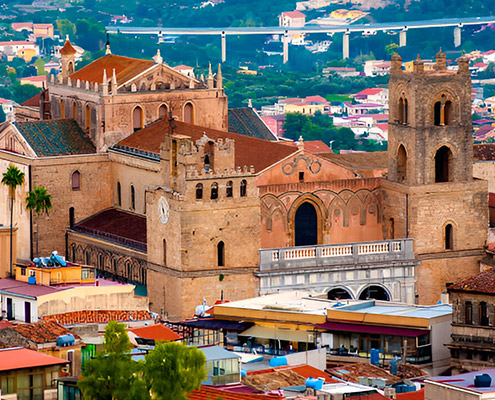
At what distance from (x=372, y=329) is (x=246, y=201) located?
18169 mm

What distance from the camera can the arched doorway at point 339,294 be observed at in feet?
364

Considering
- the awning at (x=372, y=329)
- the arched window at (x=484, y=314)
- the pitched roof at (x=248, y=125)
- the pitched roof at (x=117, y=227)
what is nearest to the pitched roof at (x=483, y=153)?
the pitched roof at (x=248, y=125)

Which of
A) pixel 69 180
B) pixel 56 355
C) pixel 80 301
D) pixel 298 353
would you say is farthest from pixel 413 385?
pixel 69 180

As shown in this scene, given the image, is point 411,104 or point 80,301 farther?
point 411,104

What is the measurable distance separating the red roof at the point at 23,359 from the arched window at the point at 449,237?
38.8m

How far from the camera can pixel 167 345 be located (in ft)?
234

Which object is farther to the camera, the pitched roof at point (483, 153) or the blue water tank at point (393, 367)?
the pitched roof at point (483, 153)

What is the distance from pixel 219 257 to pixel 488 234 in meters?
15.8

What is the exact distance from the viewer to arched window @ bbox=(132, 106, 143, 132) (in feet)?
419

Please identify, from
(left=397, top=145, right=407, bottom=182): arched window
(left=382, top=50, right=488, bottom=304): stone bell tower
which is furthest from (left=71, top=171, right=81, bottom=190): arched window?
(left=397, top=145, right=407, bottom=182): arched window

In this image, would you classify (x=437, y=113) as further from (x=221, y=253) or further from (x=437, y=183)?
(x=221, y=253)

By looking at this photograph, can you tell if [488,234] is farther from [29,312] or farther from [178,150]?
[29,312]

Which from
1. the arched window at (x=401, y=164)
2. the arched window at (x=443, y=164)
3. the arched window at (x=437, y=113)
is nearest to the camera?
the arched window at (x=437, y=113)

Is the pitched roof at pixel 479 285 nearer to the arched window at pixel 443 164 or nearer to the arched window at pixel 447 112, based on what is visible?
the arched window at pixel 443 164
